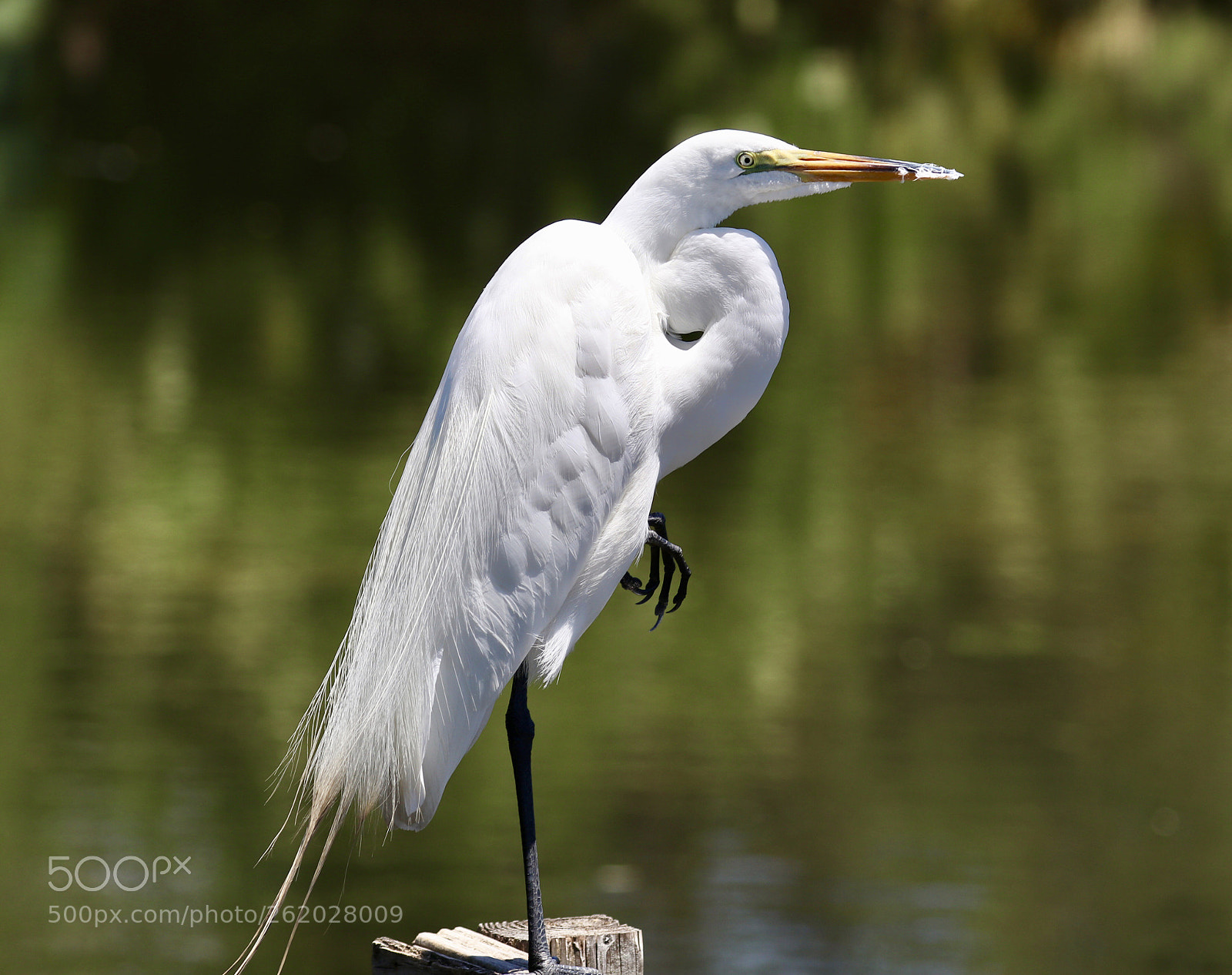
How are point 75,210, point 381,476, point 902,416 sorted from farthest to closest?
point 75,210 < point 902,416 < point 381,476

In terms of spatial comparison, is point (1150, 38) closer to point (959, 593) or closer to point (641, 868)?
point (959, 593)

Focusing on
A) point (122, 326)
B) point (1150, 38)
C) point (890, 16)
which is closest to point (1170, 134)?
point (1150, 38)

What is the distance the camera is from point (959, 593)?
6383mm

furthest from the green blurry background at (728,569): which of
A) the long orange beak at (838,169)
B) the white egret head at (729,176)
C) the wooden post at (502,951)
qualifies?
the long orange beak at (838,169)

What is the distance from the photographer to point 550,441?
245 cm

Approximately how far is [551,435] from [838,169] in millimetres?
537

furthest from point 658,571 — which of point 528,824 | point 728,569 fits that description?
point 728,569

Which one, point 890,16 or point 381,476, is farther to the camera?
point 890,16

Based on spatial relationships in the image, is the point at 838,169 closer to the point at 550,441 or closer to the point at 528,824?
the point at 550,441

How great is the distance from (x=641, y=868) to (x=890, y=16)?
19704 millimetres

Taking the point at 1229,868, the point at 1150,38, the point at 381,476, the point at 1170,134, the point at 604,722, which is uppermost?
the point at 1150,38

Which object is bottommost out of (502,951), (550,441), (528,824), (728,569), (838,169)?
(502,951)

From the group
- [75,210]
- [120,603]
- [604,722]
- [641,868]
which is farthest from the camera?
[75,210]

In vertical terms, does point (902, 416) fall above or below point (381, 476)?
above
